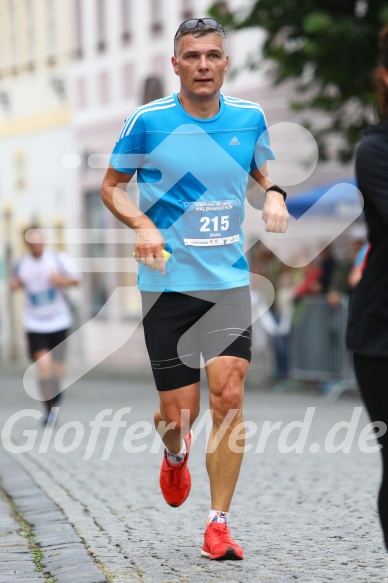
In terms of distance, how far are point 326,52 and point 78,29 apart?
2036 cm

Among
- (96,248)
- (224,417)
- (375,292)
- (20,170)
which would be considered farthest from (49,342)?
(20,170)

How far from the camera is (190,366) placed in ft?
20.6

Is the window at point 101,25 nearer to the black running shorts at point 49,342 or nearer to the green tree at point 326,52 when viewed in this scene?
the green tree at point 326,52

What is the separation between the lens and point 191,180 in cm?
615

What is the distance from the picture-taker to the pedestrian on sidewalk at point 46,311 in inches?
559

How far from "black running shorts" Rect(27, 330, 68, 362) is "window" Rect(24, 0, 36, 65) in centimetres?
2644

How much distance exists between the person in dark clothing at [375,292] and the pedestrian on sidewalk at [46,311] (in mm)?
9555

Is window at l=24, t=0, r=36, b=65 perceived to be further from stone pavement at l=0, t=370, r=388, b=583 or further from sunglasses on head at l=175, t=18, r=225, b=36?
sunglasses on head at l=175, t=18, r=225, b=36

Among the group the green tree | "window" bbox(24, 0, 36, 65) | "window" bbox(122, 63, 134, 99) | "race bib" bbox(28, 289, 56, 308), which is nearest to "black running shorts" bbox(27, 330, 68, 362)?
"race bib" bbox(28, 289, 56, 308)

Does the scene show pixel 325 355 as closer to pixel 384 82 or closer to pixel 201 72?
pixel 201 72

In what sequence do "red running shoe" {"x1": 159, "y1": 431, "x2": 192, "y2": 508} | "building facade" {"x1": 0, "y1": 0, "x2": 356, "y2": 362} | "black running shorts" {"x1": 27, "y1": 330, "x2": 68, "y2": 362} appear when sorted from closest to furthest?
"red running shoe" {"x1": 159, "y1": 431, "x2": 192, "y2": 508}, "black running shorts" {"x1": 27, "y1": 330, "x2": 68, "y2": 362}, "building facade" {"x1": 0, "y1": 0, "x2": 356, "y2": 362}

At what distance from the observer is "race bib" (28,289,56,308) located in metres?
14.4

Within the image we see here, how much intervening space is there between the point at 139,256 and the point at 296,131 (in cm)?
2121

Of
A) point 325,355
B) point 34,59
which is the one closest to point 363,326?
point 325,355
